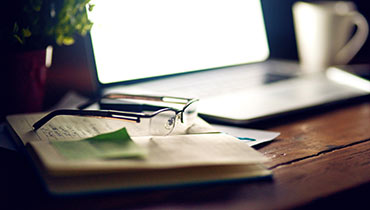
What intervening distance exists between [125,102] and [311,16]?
2.31 ft

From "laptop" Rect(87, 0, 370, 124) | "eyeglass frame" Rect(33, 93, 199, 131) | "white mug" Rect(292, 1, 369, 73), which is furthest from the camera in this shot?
"white mug" Rect(292, 1, 369, 73)

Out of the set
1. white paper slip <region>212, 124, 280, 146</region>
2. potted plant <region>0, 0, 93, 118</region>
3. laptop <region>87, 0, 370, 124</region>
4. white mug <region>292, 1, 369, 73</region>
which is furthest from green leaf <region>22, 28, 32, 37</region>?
white mug <region>292, 1, 369, 73</region>

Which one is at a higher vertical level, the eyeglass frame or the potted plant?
the potted plant

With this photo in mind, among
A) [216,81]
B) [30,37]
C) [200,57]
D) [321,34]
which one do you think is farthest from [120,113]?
[321,34]

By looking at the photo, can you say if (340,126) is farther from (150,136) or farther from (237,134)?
(150,136)

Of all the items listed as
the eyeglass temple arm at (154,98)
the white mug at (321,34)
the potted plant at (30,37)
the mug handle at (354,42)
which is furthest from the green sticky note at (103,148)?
the mug handle at (354,42)

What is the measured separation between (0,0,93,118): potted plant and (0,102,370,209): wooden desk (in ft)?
0.60

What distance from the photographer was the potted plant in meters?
0.67

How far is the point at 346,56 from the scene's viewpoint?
126 cm

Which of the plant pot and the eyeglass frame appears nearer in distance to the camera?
the eyeglass frame

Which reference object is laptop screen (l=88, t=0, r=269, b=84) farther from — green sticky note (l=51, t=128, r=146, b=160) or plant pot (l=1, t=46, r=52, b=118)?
green sticky note (l=51, t=128, r=146, b=160)

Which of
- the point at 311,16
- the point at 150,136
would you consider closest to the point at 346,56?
the point at 311,16

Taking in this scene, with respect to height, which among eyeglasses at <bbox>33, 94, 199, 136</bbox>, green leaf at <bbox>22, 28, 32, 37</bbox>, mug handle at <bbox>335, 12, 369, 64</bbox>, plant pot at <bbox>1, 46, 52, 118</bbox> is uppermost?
green leaf at <bbox>22, 28, 32, 37</bbox>

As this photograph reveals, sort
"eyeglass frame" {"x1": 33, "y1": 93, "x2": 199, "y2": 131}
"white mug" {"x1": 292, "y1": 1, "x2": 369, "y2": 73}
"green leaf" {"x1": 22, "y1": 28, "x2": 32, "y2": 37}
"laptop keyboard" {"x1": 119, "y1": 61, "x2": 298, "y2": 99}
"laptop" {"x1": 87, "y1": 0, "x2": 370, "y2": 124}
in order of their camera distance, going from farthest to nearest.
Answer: "white mug" {"x1": 292, "y1": 1, "x2": 369, "y2": 73}
"laptop keyboard" {"x1": 119, "y1": 61, "x2": 298, "y2": 99}
"laptop" {"x1": 87, "y1": 0, "x2": 370, "y2": 124}
"green leaf" {"x1": 22, "y1": 28, "x2": 32, "y2": 37}
"eyeglass frame" {"x1": 33, "y1": 93, "x2": 199, "y2": 131}
